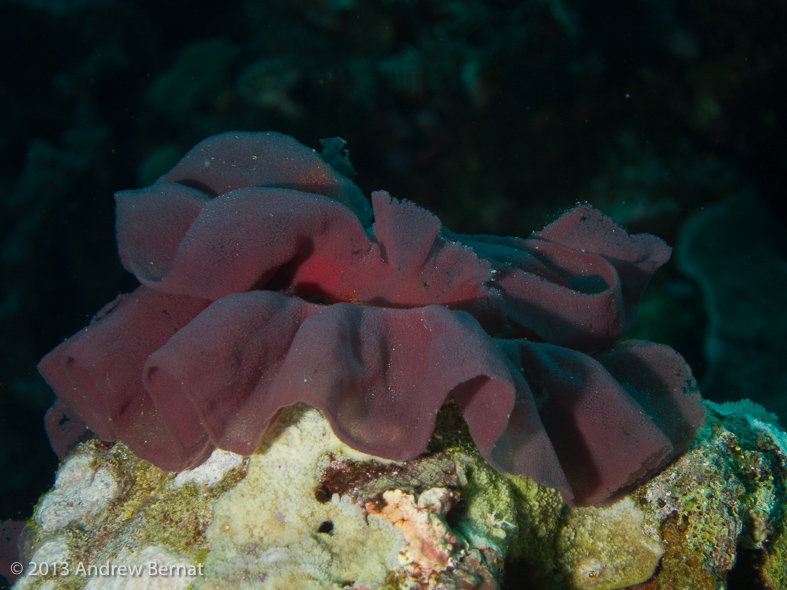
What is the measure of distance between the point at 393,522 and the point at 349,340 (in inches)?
19.9

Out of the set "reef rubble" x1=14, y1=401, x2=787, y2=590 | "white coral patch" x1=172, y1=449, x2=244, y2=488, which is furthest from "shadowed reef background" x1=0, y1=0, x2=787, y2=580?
"white coral patch" x1=172, y1=449, x2=244, y2=488

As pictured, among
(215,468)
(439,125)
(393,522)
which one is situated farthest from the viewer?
(439,125)

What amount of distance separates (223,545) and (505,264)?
4.45 feet

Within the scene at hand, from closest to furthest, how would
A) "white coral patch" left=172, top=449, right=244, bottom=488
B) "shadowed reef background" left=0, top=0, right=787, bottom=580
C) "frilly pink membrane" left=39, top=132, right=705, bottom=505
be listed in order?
"frilly pink membrane" left=39, top=132, right=705, bottom=505
"white coral patch" left=172, top=449, right=244, bottom=488
"shadowed reef background" left=0, top=0, right=787, bottom=580

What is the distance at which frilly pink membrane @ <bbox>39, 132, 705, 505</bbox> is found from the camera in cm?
126

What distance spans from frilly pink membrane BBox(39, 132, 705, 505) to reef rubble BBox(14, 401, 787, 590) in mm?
165

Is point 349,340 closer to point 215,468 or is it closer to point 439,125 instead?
point 215,468

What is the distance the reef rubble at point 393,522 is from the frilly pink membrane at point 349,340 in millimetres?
165

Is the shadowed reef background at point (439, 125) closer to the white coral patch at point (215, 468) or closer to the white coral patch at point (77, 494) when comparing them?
the white coral patch at point (77, 494)

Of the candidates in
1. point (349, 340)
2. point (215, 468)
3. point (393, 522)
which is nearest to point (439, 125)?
point (349, 340)

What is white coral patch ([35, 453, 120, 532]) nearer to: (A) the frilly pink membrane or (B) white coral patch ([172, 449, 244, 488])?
(A) the frilly pink membrane

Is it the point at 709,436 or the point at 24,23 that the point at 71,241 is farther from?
the point at 709,436

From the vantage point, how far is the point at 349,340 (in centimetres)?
130

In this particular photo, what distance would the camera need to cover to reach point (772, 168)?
5.23 meters
